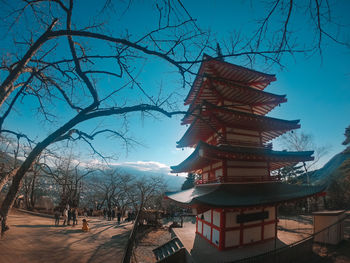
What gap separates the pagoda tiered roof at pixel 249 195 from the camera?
6.59 m

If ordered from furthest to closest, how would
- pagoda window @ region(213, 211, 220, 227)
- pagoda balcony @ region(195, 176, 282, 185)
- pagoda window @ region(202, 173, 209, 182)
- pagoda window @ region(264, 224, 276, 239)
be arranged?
pagoda window @ region(202, 173, 209, 182)
pagoda window @ region(264, 224, 276, 239)
pagoda balcony @ region(195, 176, 282, 185)
pagoda window @ region(213, 211, 220, 227)

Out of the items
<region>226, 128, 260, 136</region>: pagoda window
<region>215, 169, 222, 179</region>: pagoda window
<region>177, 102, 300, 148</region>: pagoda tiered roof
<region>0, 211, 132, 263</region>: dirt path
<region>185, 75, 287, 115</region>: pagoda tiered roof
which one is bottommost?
<region>0, 211, 132, 263</region>: dirt path

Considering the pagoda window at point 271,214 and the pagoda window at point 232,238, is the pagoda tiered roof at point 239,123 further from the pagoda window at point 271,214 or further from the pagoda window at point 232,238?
the pagoda window at point 232,238

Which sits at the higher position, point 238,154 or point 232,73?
point 232,73

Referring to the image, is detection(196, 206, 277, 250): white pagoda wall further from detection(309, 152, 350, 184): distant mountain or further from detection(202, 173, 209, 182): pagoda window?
detection(309, 152, 350, 184): distant mountain

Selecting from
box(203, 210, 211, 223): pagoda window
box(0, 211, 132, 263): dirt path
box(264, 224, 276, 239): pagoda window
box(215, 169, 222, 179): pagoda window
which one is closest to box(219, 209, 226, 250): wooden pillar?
box(203, 210, 211, 223): pagoda window

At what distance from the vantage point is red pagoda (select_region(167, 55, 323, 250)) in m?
7.61

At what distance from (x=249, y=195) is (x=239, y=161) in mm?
1939

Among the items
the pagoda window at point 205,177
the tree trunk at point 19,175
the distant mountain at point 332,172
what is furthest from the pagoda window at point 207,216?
the distant mountain at point 332,172

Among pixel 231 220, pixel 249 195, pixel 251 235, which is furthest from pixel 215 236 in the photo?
pixel 249 195

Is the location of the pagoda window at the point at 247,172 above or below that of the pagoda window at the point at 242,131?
below

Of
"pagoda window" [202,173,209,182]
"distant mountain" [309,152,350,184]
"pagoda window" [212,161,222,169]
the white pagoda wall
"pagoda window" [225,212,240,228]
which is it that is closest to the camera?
the white pagoda wall

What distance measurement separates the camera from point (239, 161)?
891cm

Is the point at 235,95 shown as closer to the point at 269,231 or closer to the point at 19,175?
the point at 269,231
